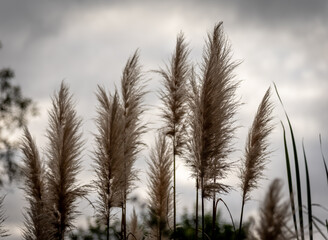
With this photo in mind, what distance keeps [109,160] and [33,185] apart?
1.08 m

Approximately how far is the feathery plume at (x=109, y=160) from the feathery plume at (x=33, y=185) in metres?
0.69

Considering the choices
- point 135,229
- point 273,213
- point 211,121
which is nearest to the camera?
point 273,213

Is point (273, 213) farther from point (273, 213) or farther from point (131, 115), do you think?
point (131, 115)

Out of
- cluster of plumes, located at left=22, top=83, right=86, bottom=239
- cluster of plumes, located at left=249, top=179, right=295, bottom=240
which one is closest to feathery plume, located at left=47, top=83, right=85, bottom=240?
cluster of plumes, located at left=22, top=83, right=86, bottom=239

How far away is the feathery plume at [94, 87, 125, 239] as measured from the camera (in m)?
5.07

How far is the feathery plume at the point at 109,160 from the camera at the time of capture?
5.07 meters

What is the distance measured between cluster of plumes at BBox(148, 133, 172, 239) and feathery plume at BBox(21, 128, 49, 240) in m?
1.24

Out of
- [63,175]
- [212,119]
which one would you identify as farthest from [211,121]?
[63,175]

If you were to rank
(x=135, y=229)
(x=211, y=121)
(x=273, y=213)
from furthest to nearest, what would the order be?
1. (x=135, y=229)
2. (x=211, y=121)
3. (x=273, y=213)

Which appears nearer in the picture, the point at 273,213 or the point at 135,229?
the point at 273,213

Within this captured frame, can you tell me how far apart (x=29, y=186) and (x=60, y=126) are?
83cm

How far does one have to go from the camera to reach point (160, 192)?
609 cm

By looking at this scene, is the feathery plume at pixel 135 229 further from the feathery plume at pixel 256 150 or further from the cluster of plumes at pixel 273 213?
the cluster of plumes at pixel 273 213

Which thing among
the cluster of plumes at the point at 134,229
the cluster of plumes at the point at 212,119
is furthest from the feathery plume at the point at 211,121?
the cluster of plumes at the point at 134,229
